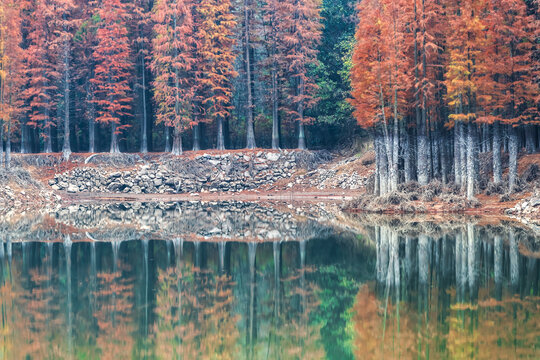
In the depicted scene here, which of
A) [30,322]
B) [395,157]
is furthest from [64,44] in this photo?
[30,322]

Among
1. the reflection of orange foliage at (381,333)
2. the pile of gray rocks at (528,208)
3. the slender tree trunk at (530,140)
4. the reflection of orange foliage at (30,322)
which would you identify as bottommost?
the reflection of orange foliage at (381,333)

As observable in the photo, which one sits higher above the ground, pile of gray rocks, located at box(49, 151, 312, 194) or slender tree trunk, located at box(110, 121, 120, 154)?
slender tree trunk, located at box(110, 121, 120, 154)

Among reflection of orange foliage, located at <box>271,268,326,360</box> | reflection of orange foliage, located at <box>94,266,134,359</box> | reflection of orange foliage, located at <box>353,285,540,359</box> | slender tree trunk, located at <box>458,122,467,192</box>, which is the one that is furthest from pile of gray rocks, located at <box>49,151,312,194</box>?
reflection of orange foliage, located at <box>353,285,540,359</box>

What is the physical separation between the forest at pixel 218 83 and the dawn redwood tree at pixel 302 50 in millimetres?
116

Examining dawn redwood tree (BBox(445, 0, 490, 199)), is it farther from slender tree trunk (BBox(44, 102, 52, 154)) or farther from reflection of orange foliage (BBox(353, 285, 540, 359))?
→ slender tree trunk (BBox(44, 102, 52, 154))

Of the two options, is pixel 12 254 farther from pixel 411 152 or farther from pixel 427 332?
pixel 411 152

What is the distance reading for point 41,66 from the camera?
46.4 meters

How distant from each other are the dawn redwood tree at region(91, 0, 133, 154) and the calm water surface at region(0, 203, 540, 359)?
24806 mm

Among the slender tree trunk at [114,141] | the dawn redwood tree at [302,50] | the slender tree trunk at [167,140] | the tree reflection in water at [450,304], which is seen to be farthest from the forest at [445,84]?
the slender tree trunk at [114,141]

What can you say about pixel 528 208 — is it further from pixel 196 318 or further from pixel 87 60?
pixel 87 60

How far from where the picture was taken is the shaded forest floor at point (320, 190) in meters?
27.9

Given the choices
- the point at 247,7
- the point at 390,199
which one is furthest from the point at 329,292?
the point at 247,7

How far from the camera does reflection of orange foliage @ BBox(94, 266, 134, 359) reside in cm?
885

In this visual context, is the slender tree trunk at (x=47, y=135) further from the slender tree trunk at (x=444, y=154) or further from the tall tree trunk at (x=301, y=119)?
the slender tree trunk at (x=444, y=154)
